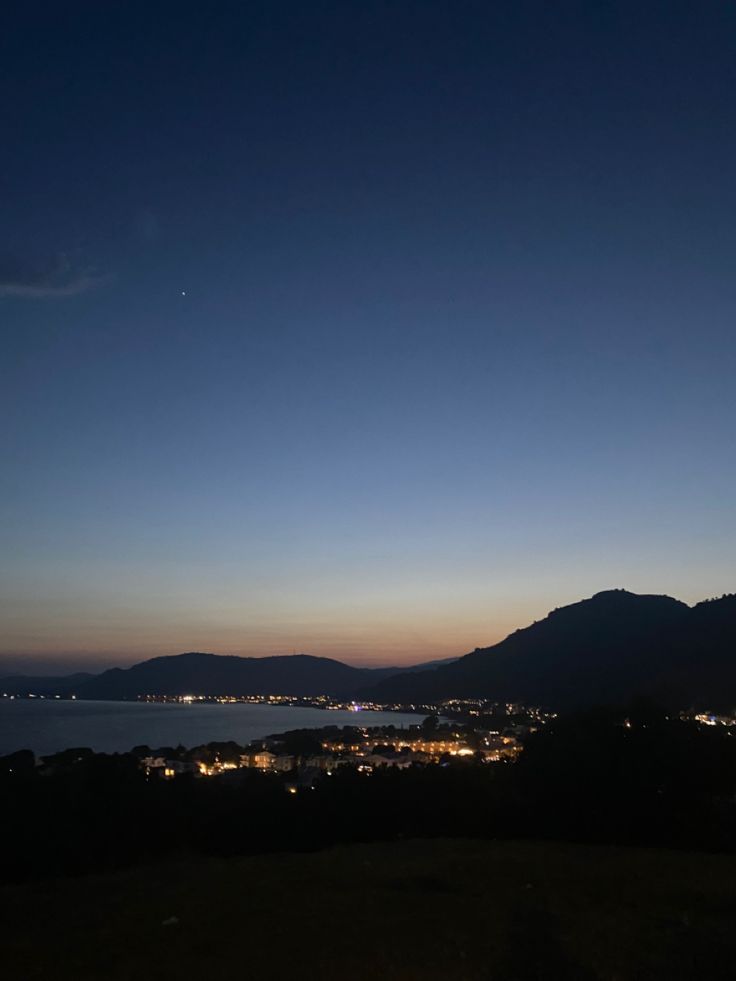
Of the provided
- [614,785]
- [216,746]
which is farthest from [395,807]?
[216,746]

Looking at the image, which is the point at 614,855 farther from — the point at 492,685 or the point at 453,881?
the point at 492,685

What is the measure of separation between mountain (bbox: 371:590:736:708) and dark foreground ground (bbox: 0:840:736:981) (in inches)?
2072

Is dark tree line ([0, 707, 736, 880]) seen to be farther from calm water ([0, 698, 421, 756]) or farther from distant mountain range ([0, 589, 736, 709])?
calm water ([0, 698, 421, 756])

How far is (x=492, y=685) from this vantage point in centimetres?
16012

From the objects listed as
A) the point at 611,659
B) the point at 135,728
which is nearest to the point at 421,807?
the point at 611,659

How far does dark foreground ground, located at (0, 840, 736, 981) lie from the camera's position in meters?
7.18

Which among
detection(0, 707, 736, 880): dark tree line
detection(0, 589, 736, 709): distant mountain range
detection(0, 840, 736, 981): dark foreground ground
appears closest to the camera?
detection(0, 840, 736, 981): dark foreground ground

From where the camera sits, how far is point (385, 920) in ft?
28.5

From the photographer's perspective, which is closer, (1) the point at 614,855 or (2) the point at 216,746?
(1) the point at 614,855

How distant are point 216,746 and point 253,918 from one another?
248ft

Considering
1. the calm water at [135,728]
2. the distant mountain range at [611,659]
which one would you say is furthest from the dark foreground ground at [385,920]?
the calm water at [135,728]

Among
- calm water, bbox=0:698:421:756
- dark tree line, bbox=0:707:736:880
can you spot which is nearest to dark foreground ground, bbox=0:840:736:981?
dark tree line, bbox=0:707:736:880

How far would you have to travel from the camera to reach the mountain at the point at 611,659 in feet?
295

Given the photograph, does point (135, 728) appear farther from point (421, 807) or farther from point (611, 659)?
point (421, 807)
